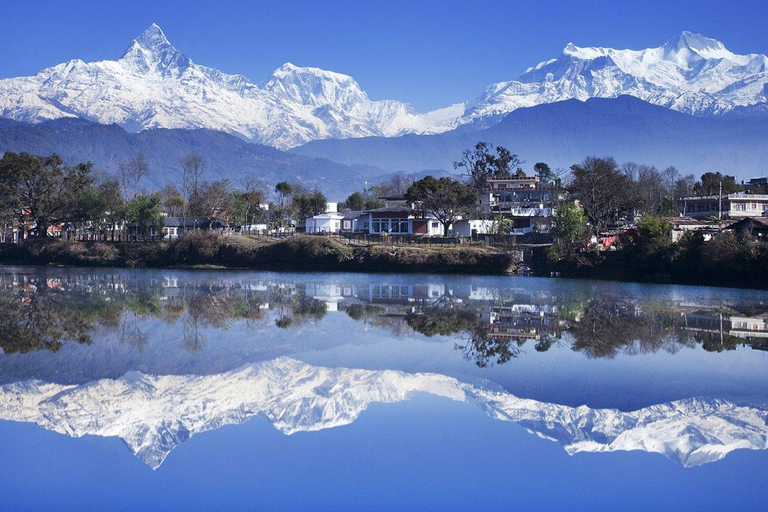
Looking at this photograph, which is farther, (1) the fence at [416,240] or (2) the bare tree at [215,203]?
(2) the bare tree at [215,203]

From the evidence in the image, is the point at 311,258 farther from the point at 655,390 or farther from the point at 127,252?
the point at 655,390

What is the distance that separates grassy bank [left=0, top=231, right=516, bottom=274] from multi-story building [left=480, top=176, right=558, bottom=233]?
25714 millimetres

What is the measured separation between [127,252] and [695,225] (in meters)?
43.6

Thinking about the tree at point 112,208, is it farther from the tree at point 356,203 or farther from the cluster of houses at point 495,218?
the tree at point 356,203

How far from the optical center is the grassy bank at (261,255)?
200 feet

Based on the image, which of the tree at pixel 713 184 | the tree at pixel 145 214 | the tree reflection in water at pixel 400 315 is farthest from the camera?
the tree at pixel 713 184

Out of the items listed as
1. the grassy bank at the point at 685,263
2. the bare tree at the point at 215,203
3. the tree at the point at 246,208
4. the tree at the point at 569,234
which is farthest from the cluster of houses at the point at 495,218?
the grassy bank at the point at 685,263

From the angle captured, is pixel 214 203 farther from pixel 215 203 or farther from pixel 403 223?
pixel 403 223

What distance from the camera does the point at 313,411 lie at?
19375 millimetres

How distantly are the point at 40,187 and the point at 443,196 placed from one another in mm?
34473

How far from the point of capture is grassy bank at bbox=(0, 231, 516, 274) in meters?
61.0

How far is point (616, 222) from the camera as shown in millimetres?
77750

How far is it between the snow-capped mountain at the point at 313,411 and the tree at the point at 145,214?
56890 millimetres

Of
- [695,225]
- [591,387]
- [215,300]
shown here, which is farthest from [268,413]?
[695,225]
